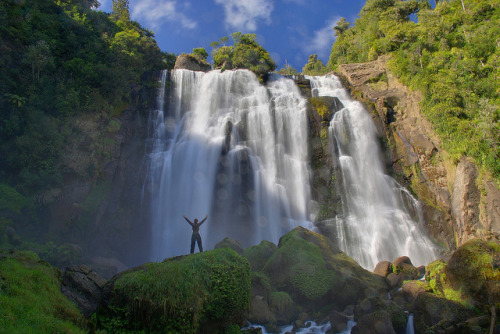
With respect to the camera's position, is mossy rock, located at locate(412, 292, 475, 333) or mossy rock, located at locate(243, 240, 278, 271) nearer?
mossy rock, located at locate(412, 292, 475, 333)

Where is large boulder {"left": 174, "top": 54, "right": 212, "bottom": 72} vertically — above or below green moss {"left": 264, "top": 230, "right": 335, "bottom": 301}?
above

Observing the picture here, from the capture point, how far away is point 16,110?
18172mm

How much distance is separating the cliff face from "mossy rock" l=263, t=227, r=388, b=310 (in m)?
9.55

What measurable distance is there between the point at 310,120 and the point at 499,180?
38.9 ft

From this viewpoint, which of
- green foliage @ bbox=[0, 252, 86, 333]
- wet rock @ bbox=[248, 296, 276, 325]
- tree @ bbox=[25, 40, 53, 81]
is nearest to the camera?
green foliage @ bbox=[0, 252, 86, 333]

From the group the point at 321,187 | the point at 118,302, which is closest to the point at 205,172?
the point at 321,187

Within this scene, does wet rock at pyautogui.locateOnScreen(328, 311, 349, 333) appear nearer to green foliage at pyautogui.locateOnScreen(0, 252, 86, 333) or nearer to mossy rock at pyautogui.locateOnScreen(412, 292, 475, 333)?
mossy rock at pyautogui.locateOnScreen(412, 292, 475, 333)

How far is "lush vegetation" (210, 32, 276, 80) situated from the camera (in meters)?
31.6

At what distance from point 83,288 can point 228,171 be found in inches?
566

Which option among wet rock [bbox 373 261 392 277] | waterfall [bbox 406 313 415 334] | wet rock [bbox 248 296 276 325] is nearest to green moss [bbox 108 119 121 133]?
wet rock [bbox 248 296 276 325]

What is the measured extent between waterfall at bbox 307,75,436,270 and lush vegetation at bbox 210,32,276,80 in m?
11.5

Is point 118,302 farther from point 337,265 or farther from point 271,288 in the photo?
point 337,265

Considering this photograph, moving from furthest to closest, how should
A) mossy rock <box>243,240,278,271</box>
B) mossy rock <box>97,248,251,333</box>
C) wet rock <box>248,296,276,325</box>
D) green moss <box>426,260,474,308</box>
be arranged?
mossy rock <box>243,240,278,271</box>
green moss <box>426,260,474,308</box>
wet rock <box>248,296,276,325</box>
mossy rock <box>97,248,251,333</box>

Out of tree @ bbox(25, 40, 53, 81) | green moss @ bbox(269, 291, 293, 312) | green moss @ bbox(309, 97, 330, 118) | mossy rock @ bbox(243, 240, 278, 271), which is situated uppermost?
tree @ bbox(25, 40, 53, 81)
